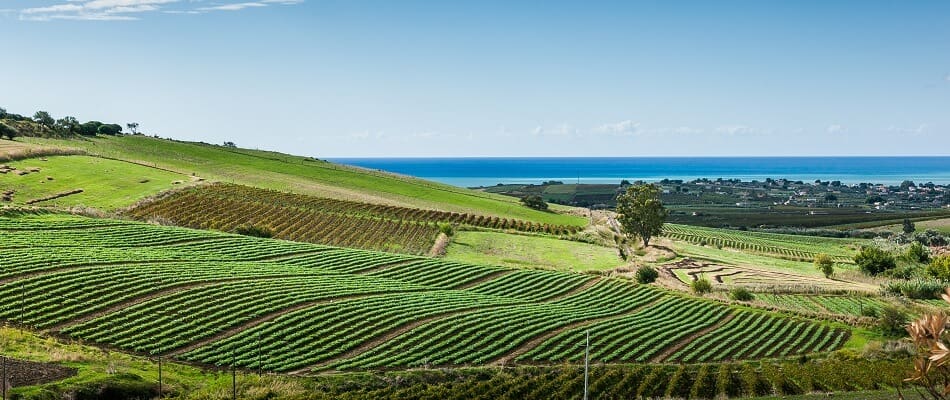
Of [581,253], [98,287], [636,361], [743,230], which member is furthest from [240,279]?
[743,230]

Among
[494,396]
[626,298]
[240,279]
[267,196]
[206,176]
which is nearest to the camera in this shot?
[494,396]

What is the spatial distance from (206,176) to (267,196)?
1945cm

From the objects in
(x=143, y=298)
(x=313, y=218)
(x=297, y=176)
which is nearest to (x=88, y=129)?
(x=297, y=176)

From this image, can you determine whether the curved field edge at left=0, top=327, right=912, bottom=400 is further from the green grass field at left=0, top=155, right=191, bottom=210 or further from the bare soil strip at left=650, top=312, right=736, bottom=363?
the green grass field at left=0, top=155, right=191, bottom=210

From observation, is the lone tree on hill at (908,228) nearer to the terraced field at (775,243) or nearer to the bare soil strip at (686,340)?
the terraced field at (775,243)

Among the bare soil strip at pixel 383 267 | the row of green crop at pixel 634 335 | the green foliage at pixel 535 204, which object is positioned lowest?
the row of green crop at pixel 634 335

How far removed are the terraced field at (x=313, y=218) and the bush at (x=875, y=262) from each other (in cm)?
3500

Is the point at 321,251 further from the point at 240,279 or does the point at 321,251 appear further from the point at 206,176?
the point at 206,176

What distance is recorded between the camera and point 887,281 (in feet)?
257

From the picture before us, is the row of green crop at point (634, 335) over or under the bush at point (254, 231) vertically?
under

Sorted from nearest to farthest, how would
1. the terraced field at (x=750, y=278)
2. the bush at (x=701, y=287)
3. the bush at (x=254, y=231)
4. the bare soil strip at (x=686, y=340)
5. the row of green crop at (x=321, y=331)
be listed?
the row of green crop at (x=321, y=331), the bare soil strip at (x=686, y=340), the bush at (x=701, y=287), the terraced field at (x=750, y=278), the bush at (x=254, y=231)

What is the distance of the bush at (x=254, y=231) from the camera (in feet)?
237

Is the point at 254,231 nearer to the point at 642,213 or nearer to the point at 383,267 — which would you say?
the point at 383,267

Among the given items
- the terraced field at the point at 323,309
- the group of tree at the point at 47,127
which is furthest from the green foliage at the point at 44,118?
the terraced field at the point at 323,309
